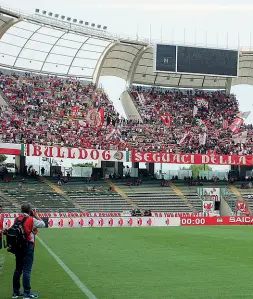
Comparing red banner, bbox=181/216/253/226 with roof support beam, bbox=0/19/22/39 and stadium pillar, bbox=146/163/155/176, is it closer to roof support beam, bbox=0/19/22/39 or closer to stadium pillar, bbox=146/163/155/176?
stadium pillar, bbox=146/163/155/176

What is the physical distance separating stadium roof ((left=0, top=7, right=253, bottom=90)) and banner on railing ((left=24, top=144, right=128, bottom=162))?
11.4m

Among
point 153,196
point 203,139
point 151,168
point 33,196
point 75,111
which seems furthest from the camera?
point 151,168

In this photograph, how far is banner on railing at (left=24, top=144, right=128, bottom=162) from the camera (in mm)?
62781

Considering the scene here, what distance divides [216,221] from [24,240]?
1893 inches

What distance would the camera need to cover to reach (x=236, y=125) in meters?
75.8

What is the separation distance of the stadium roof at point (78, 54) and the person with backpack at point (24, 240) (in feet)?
163

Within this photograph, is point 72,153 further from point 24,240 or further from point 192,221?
point 24,240

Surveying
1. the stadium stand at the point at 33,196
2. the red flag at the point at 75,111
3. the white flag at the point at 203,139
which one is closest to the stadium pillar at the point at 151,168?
the white flag at the point at 203,139

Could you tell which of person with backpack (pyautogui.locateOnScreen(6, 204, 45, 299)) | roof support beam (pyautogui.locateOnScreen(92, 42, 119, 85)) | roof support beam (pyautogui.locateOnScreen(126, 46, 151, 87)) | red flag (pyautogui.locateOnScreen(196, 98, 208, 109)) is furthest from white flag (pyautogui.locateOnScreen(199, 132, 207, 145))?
person with backpack (pyautogui.locateOnScreen(6, 204, 45, 299))

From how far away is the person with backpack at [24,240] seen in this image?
41.2 ft

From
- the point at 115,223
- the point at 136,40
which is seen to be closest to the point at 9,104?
the point at 136,40

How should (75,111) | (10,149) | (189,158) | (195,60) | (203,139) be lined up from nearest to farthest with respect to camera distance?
(10,149) < (189,158) < (75,111) < (195,60) < (203,139)

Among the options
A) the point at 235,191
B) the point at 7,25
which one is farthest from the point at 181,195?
the point at 7,25

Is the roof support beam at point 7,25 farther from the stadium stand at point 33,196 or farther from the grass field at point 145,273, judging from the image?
the grass field at point 145,273
